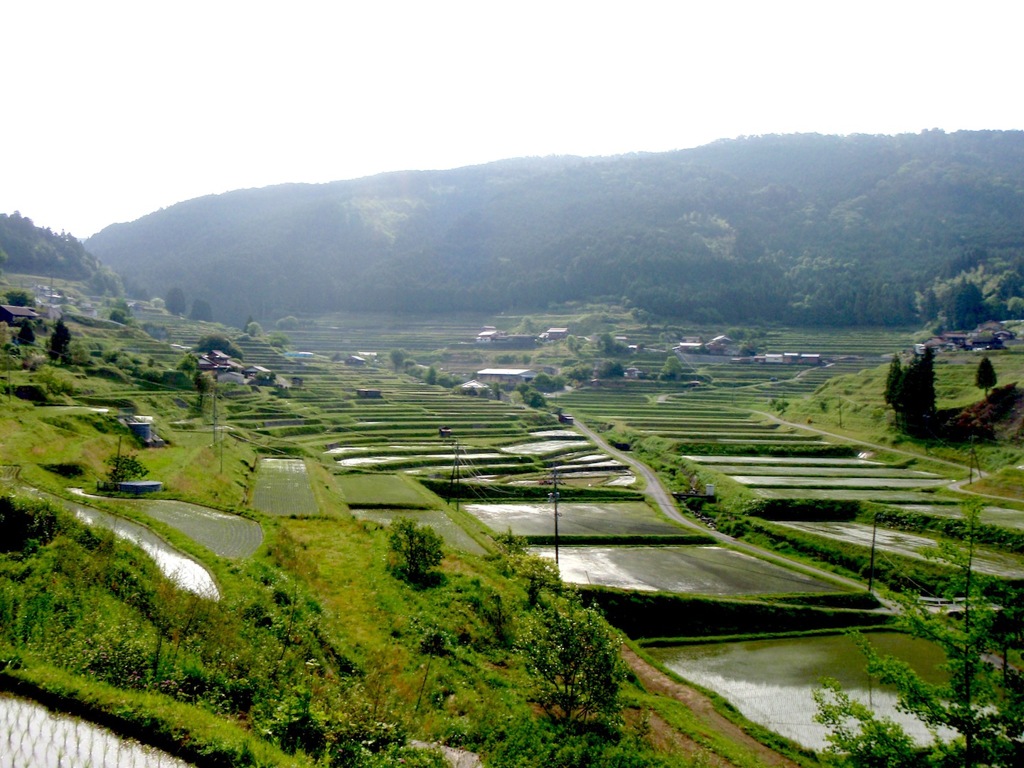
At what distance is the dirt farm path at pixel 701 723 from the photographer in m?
13.9

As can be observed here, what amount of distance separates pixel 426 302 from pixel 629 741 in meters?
149

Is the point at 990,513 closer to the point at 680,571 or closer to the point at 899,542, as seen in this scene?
the point at 899,542

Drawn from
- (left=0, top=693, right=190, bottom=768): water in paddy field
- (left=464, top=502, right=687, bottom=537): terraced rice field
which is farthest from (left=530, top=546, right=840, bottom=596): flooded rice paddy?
(left=0, top=693, right=190, bottom=768): water in paddy field

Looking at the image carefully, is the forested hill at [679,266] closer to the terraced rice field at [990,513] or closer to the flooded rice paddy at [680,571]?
the terraced rice field at [990,513]

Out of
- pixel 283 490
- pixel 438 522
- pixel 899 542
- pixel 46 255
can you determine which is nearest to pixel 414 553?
pixel 438 522

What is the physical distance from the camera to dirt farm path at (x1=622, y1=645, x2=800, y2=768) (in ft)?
45.7

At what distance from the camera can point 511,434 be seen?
186 feet

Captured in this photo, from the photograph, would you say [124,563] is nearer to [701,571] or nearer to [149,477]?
[149,477]

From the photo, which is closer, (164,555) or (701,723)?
(701,723)

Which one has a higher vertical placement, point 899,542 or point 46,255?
point 46,255

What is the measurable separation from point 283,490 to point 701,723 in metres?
22.8

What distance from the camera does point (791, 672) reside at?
20.3m

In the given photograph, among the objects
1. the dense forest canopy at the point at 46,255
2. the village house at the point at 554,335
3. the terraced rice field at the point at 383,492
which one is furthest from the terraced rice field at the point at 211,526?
the dense forest canopy at the point at 46,255

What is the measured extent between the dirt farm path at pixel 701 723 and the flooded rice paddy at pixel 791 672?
1.13 meters
